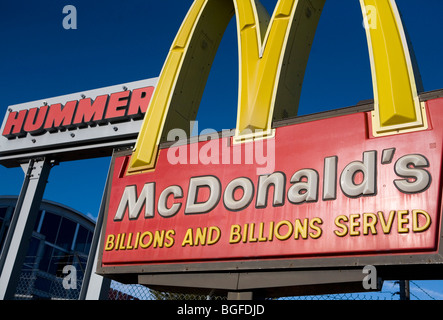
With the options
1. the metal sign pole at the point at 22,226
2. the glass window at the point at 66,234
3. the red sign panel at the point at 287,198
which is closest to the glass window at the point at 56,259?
the glass window at the point at 66,234

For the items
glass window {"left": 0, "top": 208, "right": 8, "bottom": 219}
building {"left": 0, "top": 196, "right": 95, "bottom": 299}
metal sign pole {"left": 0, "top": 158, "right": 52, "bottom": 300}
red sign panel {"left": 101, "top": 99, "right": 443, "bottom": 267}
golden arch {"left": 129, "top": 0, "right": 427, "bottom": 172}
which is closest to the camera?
red sign panel {"left": 101, "top": 99, "right": 443, "bottom": 267}

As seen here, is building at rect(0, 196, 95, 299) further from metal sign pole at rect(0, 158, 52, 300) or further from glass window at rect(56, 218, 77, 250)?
metal sign pole at rect(0, 158, 52, 300)

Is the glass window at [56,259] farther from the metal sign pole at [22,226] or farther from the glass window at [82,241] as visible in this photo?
the metal sign pole at [22,226]

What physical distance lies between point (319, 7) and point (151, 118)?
3.03m

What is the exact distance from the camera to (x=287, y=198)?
205 inches

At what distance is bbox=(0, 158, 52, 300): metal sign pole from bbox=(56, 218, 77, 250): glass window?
11.9m

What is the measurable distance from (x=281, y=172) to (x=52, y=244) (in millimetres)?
17358

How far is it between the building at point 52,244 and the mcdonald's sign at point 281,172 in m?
12.1

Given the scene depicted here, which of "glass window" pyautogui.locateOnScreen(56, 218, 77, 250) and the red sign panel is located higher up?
"glass window" pyautogui.locateOnScreen(56, 218, 77, 250)

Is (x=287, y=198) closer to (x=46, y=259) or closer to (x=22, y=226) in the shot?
(x=22, y=226)

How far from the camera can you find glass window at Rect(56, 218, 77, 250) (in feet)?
68.9

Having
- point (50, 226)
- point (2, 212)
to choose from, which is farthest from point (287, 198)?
point (50, 226)

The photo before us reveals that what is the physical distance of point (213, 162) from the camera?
6.04 m

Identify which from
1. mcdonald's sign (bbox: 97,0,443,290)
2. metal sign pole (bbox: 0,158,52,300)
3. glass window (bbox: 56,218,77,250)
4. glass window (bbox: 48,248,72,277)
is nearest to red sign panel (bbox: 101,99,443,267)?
mcdonald's sign (bbox: 97,0,443,290)
